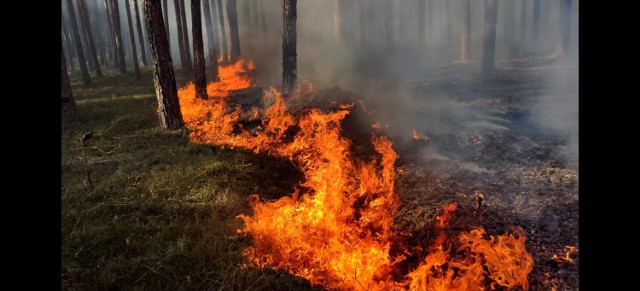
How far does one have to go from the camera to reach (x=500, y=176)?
306 inches

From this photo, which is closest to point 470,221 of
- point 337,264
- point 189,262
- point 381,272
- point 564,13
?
point 381,272

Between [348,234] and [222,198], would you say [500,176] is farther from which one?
[222,198]

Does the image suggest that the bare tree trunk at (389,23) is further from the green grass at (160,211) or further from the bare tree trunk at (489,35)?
the green grass at (160,211)

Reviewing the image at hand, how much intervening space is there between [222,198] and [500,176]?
582 cm

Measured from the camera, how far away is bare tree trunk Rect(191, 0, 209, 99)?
1407 cm

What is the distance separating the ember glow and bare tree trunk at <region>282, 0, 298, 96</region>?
4454mm

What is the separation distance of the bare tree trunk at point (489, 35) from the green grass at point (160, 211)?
15259mm
